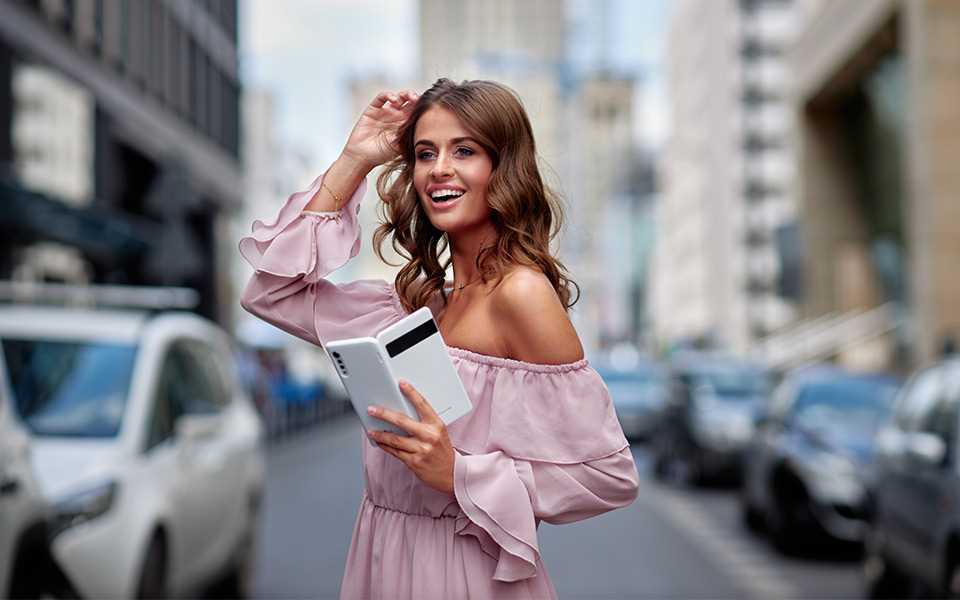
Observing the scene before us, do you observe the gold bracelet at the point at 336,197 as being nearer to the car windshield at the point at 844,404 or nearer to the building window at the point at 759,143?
the car windshield at the point at 844,404

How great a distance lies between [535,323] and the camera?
2.77m

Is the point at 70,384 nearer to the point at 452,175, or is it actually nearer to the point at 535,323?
the point at 452,175

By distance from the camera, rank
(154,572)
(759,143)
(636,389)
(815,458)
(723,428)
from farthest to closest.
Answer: (759,143), (636,389), (723,428), (815,458), (154,572)

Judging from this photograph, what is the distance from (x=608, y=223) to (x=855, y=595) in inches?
6486

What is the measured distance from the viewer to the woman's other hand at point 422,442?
2664 millimetres

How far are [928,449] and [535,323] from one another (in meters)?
5.69

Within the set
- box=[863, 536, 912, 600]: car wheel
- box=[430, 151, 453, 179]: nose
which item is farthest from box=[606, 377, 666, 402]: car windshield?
box=[430, 151, 453, 179]: nose

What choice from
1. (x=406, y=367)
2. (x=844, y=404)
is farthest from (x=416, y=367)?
(x=844, y=404)

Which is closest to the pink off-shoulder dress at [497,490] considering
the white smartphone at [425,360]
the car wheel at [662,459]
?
the white smartphone at [425,360]

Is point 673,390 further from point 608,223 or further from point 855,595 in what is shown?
point 608,223

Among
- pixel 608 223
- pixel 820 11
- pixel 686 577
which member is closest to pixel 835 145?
pixel 820 11

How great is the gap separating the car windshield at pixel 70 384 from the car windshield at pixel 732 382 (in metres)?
12.8

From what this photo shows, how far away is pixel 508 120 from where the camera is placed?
9.61ft

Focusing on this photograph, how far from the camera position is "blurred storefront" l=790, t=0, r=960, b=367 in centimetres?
3275
